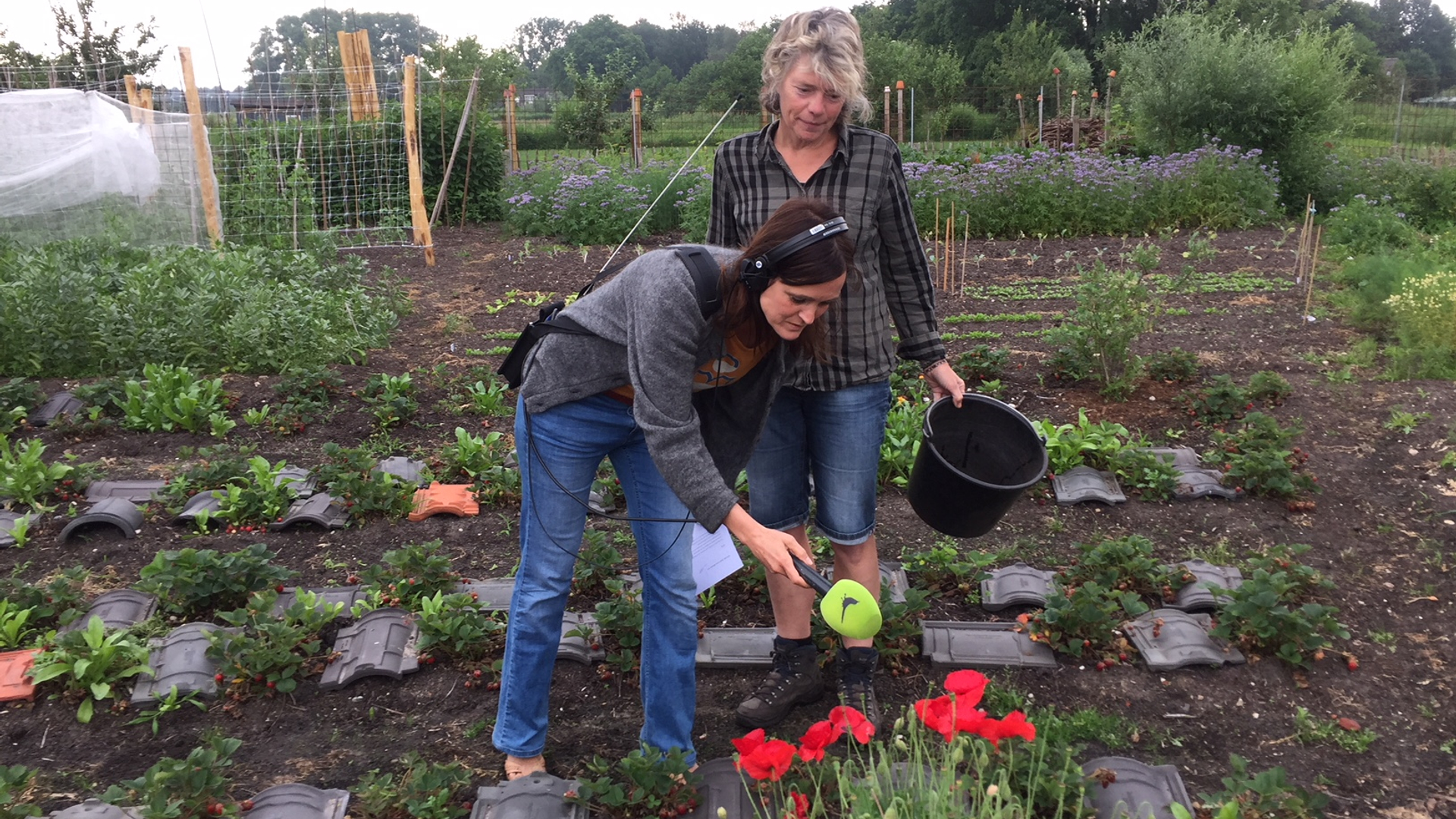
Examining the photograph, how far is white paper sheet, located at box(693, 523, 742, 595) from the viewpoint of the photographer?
2.31m

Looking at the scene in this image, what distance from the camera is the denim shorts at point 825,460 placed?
2.53 meters

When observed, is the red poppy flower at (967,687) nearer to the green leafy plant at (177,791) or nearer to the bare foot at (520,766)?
the bare foot at (520,766)

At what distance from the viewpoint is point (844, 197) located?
244 cm

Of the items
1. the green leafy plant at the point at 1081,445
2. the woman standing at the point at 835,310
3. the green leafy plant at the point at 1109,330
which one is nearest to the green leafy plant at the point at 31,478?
the woman standing at the point at 835,310

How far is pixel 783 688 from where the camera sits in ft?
9.19

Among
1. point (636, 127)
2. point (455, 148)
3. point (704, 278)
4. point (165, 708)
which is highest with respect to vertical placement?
point (636, 127)

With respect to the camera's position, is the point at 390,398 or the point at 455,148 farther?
the point at 455,148

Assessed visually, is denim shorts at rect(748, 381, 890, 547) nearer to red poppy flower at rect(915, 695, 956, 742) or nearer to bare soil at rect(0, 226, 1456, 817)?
bare soil at rect(0, 226, 1456, 817)

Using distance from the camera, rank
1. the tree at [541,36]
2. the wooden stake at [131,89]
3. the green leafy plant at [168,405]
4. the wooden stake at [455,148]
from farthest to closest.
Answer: the tree at [541,36], the wooden stake at [455,148], the wooden stake at [131,89], the green leafy plant at [168,405]

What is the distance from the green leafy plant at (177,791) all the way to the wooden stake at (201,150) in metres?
8.02

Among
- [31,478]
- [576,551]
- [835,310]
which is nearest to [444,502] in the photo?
[31,478]

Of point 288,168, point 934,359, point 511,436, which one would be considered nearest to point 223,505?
point 511,436

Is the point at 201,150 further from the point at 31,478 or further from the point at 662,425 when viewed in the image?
the point at 662,425

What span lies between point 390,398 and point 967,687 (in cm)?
417
